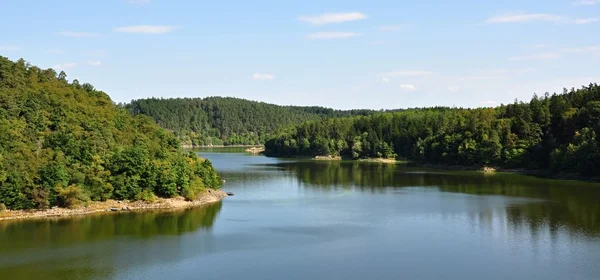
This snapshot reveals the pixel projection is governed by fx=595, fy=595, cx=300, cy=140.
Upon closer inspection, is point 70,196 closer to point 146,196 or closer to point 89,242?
point 146,196

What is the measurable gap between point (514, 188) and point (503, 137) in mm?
28821

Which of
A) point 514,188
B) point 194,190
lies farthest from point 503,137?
point 194,190

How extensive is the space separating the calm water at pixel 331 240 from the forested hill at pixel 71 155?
10.5 ft

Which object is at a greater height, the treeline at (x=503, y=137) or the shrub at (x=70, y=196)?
the treeline at (x=503, y=137)

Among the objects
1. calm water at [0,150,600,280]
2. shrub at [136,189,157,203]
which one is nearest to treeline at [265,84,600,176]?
calm water at [0,150,600,280]

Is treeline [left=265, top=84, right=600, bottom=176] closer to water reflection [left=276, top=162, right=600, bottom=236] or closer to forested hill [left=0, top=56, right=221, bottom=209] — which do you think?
water reflection [left=276, top=162, right=600, bottom=236]

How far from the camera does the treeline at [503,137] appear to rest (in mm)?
77188

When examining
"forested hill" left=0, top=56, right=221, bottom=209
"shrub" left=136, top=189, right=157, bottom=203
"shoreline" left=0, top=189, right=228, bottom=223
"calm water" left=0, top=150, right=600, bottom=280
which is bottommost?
"calm water" left=0, top=150, right=600, bottom=280

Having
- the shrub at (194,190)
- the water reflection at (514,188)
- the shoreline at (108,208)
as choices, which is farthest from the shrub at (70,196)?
the water reflection at (514,188)

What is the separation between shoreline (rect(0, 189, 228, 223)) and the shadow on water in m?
1.32

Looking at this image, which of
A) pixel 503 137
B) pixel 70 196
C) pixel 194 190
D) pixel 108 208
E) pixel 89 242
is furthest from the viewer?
pixel 503 137

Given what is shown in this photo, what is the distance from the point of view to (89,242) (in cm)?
3572

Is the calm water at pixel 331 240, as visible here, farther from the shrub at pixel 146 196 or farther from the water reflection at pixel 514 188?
the shrub at pixel 146 196

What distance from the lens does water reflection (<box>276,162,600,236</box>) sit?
1673 inches
